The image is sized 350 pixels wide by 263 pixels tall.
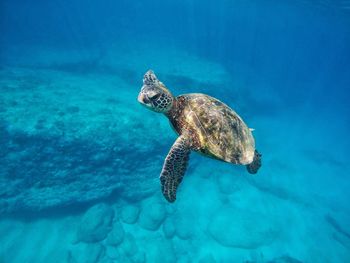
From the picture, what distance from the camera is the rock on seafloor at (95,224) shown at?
11.2 meters

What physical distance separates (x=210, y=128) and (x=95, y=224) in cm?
898

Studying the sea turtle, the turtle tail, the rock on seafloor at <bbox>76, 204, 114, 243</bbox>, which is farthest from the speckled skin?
the rock on seafloor at <bbox>76, 204, 114, 243</bbox>

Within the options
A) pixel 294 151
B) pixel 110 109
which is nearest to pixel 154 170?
pixel 110 109

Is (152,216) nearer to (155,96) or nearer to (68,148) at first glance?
(68,148)

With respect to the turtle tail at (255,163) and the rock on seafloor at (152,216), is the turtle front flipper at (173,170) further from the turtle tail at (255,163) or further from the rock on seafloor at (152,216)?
the rock on seafloor at (152,216)

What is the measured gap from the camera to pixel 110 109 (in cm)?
1393

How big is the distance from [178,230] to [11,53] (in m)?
26.2

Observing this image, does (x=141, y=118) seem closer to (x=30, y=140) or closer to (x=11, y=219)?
(x=30, y=140)

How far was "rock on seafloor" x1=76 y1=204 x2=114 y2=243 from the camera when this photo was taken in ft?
36.7

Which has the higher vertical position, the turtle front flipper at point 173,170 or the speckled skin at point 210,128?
the speckled skin at point 210,128

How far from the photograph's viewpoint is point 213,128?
14.5 ft

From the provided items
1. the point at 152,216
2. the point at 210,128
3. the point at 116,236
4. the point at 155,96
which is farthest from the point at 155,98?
the point at 152,216

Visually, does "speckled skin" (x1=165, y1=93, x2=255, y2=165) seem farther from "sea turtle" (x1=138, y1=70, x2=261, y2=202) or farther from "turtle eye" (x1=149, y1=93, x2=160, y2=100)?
"turtle eye" (x1=149, y1=93, x2=160, y2=100)

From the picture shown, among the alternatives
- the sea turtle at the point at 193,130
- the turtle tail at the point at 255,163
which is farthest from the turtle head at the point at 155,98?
the turtle tail at the point at 255,163
